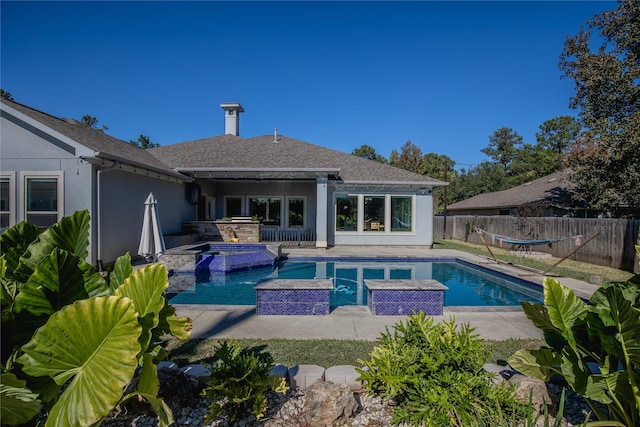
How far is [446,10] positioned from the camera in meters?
→ 11.4

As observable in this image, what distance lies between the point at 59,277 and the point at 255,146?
1737 centimetres

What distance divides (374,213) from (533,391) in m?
13.5

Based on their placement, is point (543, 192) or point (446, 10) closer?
point (446, 10)

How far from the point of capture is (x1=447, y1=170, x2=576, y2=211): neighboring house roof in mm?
20484

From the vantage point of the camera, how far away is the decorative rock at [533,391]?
107 inches

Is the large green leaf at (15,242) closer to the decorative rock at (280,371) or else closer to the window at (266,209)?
the decorative rock at (280,371)

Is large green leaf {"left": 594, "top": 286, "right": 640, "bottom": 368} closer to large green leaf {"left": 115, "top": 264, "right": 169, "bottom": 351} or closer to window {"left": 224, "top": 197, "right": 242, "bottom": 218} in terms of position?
large green leaf {"left": 115, "top": 264, "right": 169, "bottom": 351}

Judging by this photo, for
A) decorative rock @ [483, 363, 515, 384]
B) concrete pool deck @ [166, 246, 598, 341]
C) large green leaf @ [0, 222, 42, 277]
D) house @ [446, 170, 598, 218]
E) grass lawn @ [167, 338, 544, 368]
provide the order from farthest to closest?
house @ [446, 170, 598, 218] < concrete pool deck @ [166, 246, 598, 341] < grass lawn @ [167, 338, 544, 368] < decorative rock @ [483, 363, 515, 384] < large green leaf @ [0, 222, 42, 277]

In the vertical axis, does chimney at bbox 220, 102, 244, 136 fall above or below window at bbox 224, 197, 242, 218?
above

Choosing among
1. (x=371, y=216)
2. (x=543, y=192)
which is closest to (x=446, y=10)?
(x=371, y=216)

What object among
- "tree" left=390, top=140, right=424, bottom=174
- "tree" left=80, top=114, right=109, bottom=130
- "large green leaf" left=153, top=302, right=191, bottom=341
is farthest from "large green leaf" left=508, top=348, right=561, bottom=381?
"tree" left=80, top=114, right=109, bottom=130

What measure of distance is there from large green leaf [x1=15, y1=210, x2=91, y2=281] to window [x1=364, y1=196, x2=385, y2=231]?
14336 millimetres

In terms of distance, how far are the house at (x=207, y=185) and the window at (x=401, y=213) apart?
0.05 metres

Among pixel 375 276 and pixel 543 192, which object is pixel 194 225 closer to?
pixel 375 276
